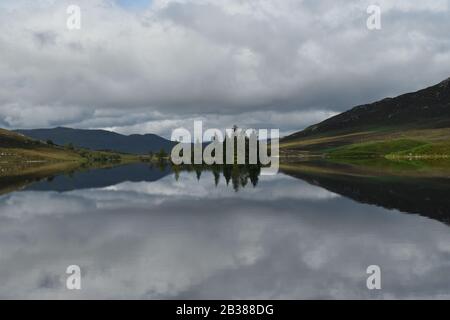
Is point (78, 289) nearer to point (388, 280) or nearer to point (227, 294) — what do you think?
point (227, 294)

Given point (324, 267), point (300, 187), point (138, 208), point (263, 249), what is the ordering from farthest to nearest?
point (300, 187)
point (138, 208)
point (263, 249)
point (324, 267)

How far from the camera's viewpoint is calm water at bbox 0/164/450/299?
30.0 m

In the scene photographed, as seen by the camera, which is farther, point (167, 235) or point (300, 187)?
point (300, 187)

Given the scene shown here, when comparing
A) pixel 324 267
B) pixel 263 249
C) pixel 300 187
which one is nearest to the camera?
pixel 324 267

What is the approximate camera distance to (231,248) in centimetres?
4100

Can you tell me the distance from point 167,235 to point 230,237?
6259 millimetres

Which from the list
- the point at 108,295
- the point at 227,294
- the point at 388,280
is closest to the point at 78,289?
the point at 108,295

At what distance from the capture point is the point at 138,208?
71.2 metres

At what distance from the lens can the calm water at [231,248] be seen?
3003cm
